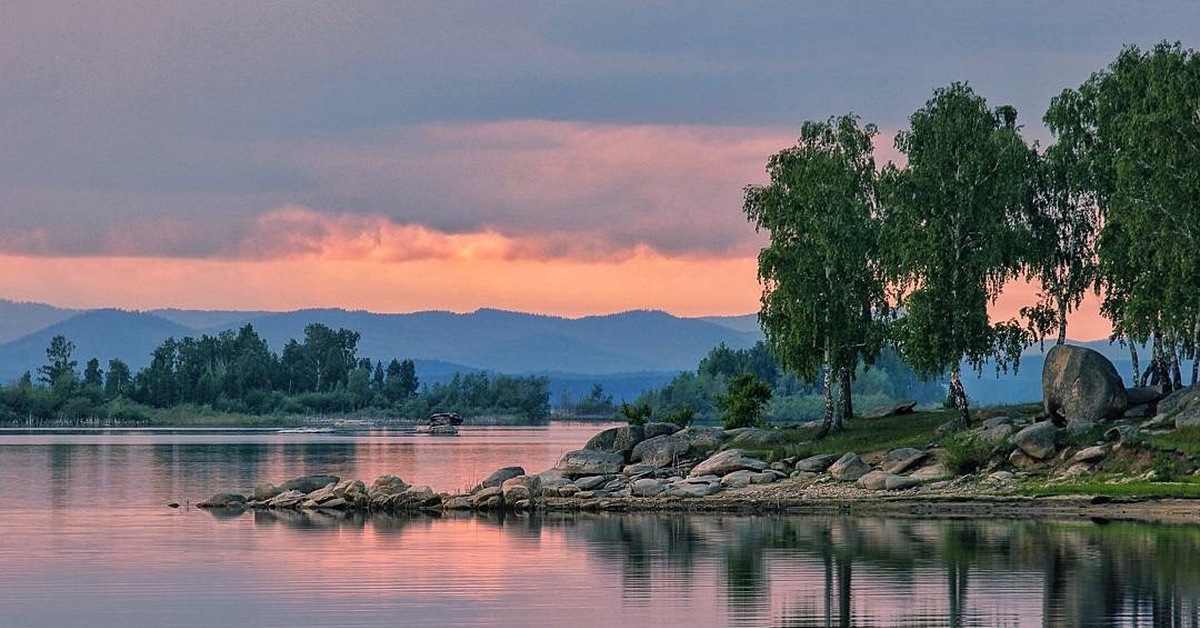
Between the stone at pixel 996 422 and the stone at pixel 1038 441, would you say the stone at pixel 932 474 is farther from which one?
the stone at pixel 996 422

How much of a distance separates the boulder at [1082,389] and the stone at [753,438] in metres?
15.3

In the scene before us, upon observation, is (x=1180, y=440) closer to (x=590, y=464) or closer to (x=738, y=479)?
(x=738, y=479)

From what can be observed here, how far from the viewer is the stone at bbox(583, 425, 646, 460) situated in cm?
9200

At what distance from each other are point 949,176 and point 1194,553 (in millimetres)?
36430

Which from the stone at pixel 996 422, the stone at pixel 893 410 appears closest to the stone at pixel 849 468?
the stone at pixel 996 422

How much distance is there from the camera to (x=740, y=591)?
44.8 m

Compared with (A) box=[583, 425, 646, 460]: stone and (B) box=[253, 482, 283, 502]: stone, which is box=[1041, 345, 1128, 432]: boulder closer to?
(A) box=[583, 425, 646, 460]: stone

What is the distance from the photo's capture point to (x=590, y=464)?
286 feet

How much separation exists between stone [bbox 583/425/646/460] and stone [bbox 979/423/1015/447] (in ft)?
68.1

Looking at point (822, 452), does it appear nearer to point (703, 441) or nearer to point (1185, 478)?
point (703, 441)

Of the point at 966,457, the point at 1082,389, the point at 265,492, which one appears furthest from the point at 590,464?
the point at 1082,389

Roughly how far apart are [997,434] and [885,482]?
634cm

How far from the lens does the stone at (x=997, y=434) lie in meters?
75.8

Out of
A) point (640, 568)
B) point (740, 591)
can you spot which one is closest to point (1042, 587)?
point (740, 591)
